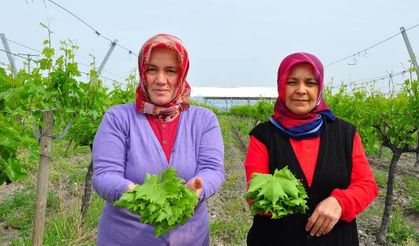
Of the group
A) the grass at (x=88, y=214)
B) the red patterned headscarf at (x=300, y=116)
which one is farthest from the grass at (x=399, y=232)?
the red patterned headscarf at (x=300, y=116)

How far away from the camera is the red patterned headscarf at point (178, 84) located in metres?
1.77

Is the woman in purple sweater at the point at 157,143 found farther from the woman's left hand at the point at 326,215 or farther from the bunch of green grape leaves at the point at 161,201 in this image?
the woman's left hand at the point at 326,215

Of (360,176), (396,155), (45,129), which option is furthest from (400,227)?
(45,129)

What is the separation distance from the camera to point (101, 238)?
1.89 m

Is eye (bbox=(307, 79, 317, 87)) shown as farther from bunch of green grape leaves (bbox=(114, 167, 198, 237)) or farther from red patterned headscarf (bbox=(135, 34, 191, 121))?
bunch of green grape leaves (bbox=(114, 167, 198, 237))

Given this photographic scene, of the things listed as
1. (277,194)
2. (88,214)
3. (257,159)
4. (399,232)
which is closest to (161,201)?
(277,194)

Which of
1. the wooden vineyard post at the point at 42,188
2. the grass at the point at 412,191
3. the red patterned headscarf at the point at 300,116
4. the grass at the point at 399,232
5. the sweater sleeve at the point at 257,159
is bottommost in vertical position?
the grass at the point at 399,232

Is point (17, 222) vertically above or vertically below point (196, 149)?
below

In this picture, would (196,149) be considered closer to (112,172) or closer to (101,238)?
(112,172)

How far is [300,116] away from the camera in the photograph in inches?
81.6

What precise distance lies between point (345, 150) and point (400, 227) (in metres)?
4.37

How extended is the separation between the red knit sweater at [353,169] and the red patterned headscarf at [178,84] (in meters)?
0.44

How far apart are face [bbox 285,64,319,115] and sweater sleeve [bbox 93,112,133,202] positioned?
2.74 ft

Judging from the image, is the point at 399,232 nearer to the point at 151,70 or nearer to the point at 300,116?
the point at 300,116
